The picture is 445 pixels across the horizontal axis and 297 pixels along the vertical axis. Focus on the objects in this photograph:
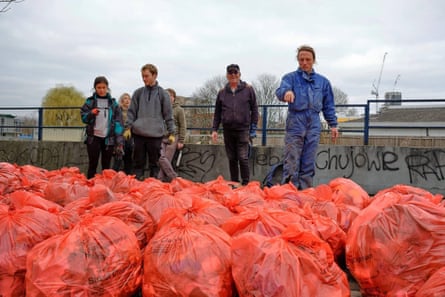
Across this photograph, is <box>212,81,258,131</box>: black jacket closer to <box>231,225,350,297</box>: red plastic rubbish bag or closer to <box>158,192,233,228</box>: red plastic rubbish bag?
<box>158,192,233,228</box>: red plastic rubbish bag

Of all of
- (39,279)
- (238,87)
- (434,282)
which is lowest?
(39,279)

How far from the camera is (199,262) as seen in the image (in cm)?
218

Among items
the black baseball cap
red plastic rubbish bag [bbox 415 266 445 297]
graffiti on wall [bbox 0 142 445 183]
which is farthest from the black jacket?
red plastic rubbish bag [bbox 415 266 445 297]

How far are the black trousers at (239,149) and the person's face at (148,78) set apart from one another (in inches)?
47.9

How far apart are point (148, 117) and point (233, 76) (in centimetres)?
129

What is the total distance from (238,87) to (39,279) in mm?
4321

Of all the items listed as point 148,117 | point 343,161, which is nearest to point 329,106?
point 148,117

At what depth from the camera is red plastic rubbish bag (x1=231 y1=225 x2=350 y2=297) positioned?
2.00 metres

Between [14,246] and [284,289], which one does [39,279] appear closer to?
[14,246]

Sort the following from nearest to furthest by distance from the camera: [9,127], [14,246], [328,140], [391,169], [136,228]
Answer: [14,246] < [136,228] < [391,169] < [328,140] < [9,127]

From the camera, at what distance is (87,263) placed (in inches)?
87.3

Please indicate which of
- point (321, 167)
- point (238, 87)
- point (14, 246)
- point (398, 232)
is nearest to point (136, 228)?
point (14, 246)

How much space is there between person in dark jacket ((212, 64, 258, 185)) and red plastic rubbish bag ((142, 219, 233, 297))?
3616 millimetres

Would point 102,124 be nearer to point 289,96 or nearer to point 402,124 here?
point 289,96
